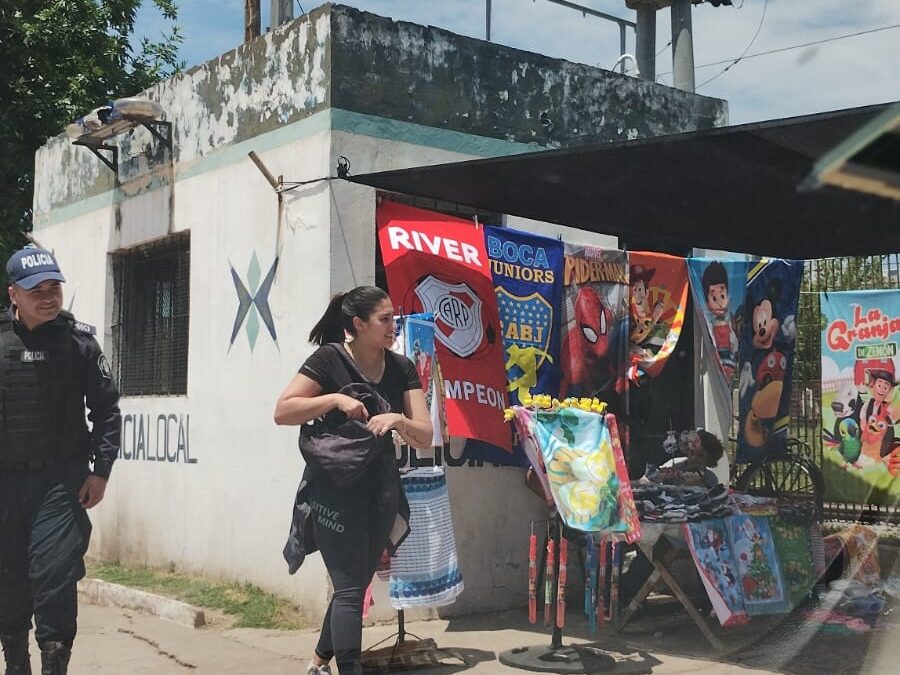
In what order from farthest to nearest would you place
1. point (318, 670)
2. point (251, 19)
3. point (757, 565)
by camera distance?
point (251, 19), point (757, 565), point (318, 670)

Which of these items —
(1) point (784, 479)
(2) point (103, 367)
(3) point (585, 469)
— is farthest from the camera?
(1) point (784, 479)

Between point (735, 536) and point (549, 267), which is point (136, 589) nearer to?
point (549, 267)

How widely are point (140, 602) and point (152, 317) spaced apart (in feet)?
8.58

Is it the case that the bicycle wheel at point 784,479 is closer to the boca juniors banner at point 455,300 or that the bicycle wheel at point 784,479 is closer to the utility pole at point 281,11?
the boca juniors banner at point 455,300

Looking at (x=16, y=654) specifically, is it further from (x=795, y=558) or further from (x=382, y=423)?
(x=795, y=558)

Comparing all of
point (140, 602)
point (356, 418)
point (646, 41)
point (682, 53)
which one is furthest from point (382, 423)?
point (646, 41)

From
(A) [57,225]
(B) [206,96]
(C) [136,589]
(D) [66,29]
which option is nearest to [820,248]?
(B) [206,96]

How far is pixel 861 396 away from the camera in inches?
333

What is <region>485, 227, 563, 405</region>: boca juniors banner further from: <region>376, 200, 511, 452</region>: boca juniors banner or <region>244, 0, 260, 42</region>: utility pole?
<region>244, 0, 260, 42</region>: utility pole

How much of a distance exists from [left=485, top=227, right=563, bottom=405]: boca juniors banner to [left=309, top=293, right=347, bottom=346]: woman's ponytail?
1.87 m

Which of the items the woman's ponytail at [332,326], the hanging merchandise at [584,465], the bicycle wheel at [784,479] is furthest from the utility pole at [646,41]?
the woman's ponytail at [332,326]

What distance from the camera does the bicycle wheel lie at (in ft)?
24.9

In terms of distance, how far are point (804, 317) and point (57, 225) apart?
7.25m

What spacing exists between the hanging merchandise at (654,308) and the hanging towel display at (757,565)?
1.40 meters
